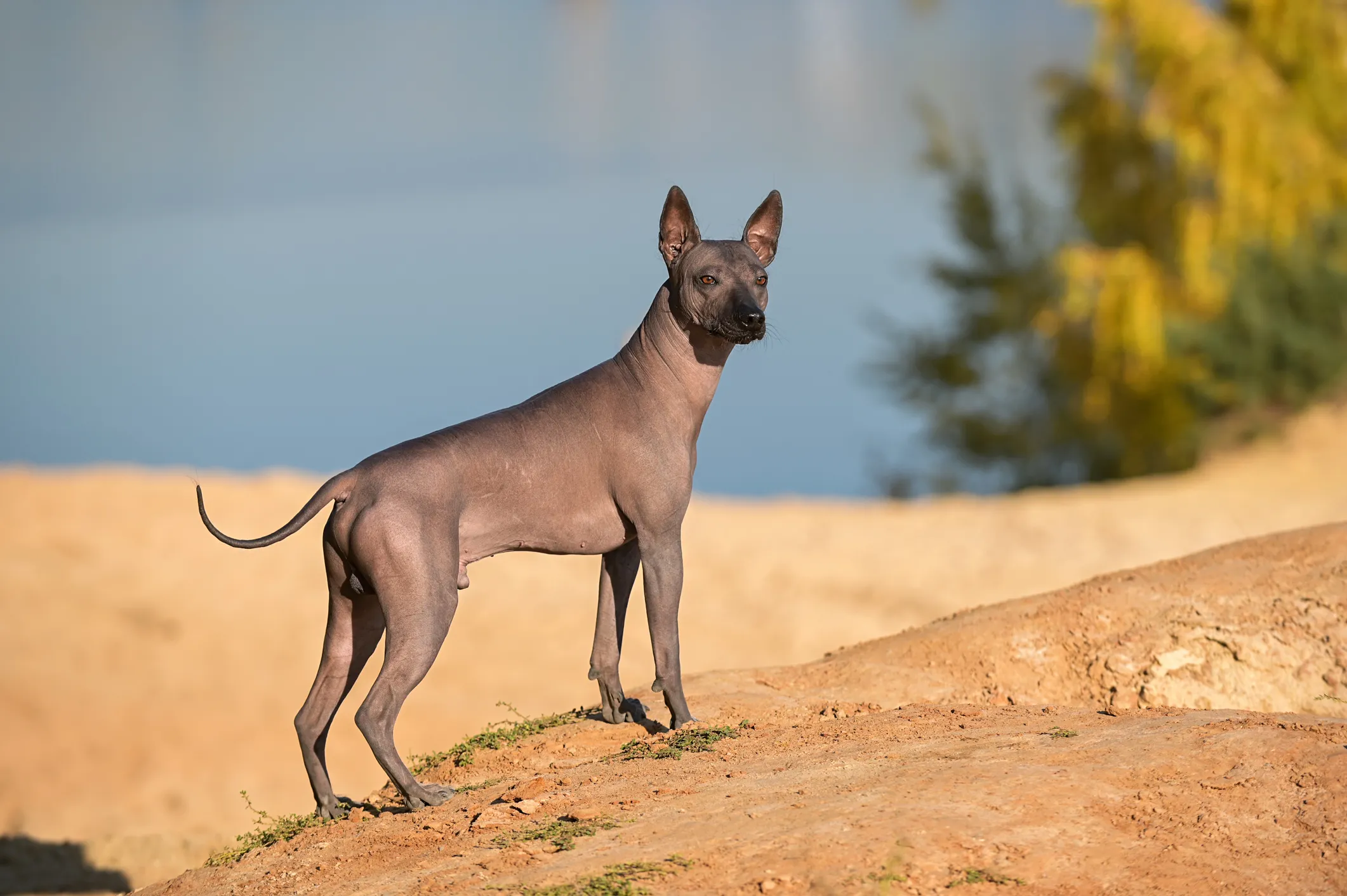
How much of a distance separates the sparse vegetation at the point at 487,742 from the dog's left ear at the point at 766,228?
272cm

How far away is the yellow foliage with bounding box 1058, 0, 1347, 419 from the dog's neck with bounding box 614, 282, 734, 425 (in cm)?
1903

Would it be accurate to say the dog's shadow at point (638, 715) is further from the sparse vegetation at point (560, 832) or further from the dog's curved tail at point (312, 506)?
the dog's curved tail at point (312, 506)

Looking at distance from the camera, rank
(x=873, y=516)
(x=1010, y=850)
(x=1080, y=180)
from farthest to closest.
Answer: (x=1080, y=180)
(x=873, y=516)
(x=1010, y=850)

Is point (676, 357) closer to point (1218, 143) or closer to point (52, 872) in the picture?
point (52, 872)

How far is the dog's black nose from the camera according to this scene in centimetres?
676

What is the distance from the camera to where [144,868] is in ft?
35.3

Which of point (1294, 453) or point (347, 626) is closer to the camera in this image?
point (347, 626)

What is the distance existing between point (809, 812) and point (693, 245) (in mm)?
3052

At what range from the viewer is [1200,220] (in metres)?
25.0

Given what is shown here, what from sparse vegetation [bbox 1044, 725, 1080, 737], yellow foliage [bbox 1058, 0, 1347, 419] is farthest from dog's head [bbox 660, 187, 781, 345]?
yellow foliage [bbox 1058, 0, 1347, 419]

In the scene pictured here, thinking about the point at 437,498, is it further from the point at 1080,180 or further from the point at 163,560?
the point at 1080,180

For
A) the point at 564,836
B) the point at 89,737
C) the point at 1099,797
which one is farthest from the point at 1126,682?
the point at 89,737

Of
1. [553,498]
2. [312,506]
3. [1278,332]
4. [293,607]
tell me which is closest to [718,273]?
[553,498]

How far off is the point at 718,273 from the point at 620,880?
3189 mm
